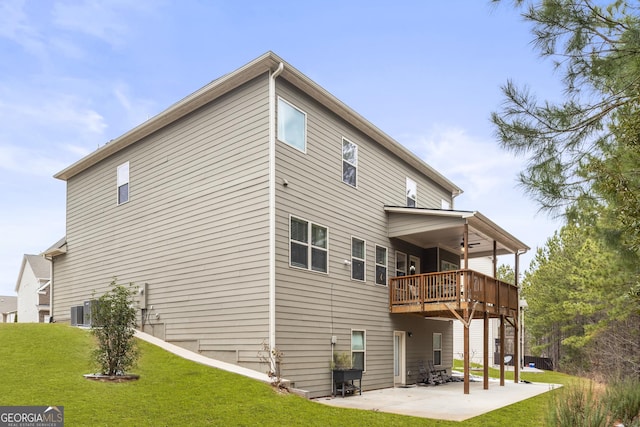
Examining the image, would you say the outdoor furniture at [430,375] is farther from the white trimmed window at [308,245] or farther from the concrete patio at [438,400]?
the white trimmed window at [308,245]

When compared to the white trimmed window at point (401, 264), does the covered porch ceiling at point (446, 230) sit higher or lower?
higher

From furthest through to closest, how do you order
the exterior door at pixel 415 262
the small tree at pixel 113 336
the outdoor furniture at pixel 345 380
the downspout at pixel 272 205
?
the exterior door at pixel 415 262 < the outdoor furniture at pixel 345 380 < the downspout at pixel 272 205 < the small tree at pixel 113 336

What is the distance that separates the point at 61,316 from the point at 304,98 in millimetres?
12662

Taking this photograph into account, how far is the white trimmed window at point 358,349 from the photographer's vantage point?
14.3 meters

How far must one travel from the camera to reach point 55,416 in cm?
751

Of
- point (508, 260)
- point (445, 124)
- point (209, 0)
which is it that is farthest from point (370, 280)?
point (508, 260)

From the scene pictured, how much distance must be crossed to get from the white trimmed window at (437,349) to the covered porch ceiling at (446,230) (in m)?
3.31

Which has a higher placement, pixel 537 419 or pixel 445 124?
pixel 445 124

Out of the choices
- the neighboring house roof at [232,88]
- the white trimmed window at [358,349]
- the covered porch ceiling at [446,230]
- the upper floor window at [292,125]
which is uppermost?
the neighboring house roof at [232,88]

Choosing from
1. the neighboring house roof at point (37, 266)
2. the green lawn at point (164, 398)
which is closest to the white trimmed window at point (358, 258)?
the green lawn at point (164, 398)

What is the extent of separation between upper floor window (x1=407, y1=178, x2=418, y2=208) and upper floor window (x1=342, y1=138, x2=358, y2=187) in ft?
12.1

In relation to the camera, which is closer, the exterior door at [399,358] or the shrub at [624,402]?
the shrub at [624,402]

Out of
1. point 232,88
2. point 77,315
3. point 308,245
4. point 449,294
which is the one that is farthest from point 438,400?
point 77,315

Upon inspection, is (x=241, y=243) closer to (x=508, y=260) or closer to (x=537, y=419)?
(x=537, y=419)
